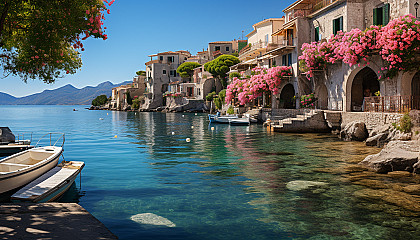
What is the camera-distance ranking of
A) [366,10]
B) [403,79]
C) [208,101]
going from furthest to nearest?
[208,101] < [366,10] < [403,79]

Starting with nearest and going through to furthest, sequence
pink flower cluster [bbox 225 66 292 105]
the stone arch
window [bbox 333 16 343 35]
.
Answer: the stone arch, window [bbox 333 16 343 35], pink flower cluster [bbox 225 66 292 105]

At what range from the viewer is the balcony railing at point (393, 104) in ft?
75.1

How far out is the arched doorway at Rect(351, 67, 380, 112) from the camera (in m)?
32.8

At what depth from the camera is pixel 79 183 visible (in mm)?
13930

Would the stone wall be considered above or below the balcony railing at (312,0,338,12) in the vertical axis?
below

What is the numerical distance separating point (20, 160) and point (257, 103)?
4665 cm

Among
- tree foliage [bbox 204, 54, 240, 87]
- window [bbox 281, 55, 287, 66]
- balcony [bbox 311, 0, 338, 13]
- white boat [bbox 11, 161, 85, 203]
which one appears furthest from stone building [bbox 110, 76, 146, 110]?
white boat [bbox 11, 161, 85, 203]

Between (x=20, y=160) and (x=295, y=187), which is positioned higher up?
(x=20, y=160)

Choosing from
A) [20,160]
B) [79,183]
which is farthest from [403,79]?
[20,160]

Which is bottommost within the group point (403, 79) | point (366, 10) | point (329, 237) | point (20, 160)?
point (329, 237)

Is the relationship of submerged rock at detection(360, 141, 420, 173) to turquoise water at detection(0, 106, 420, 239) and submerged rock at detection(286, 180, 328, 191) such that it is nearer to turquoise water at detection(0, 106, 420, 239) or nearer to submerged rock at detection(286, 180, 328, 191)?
turquoise water at detection(0, 106, 420, 239)

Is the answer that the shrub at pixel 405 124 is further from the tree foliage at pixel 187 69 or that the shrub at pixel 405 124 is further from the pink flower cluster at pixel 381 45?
the tree foliage at pixel 187 69

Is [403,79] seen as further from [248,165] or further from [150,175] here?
[150,175]

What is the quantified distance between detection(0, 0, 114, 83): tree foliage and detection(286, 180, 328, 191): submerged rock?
26.5 feet
